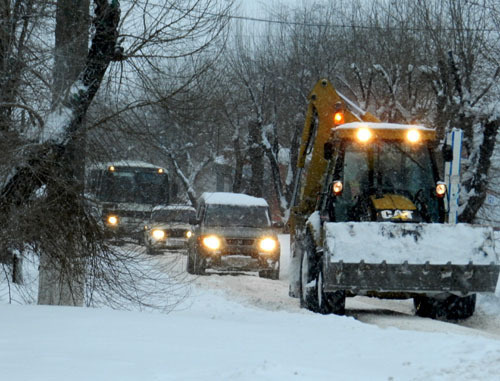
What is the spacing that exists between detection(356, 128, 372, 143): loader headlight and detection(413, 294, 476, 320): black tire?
2.49 meters

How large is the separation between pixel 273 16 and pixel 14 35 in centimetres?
2967

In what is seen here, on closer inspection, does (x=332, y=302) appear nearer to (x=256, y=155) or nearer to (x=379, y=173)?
(x=379, y=173)

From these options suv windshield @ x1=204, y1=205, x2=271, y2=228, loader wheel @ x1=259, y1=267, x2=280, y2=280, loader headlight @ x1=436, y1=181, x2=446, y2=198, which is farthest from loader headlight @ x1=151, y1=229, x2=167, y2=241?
loader headlight @ x1=436, y1=181, x2=446, y2=198

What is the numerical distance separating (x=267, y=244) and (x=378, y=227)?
782 cm

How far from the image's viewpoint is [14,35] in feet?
31.8

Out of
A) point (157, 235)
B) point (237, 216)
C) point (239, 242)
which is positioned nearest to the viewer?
point (157, 235)

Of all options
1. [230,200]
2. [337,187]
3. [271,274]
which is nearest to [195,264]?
[271,274]

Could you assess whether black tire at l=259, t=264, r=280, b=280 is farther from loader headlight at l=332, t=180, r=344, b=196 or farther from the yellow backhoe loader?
loader headlight at l=332, t=180, r=344, b=196

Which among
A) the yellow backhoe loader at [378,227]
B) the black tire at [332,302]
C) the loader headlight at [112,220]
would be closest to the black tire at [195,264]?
the yellow backhoe loader at [378,227]

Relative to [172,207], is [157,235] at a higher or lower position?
lower

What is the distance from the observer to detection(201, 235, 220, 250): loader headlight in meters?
18.3

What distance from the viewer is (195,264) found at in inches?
727

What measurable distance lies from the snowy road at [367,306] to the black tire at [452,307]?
0.51 ft

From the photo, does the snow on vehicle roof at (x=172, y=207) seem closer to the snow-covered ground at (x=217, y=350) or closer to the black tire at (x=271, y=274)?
the snow-covered ground at (x=217, y=350)
